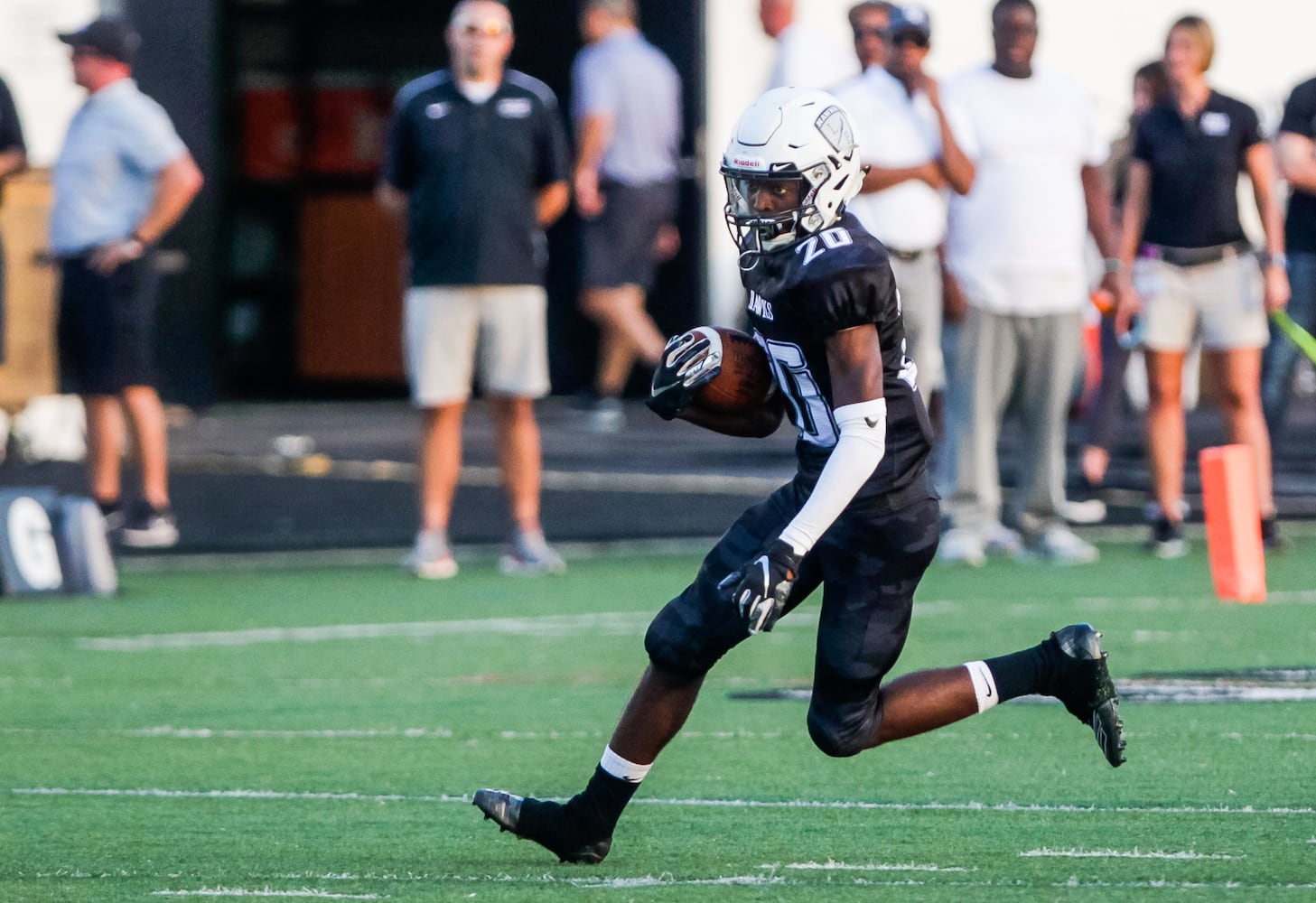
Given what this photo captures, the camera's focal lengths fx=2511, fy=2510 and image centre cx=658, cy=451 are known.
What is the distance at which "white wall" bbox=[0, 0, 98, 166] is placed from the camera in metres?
15.2

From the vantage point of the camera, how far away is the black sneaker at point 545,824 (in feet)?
16.5

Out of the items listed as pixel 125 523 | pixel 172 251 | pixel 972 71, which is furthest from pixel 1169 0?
pixel 125 523

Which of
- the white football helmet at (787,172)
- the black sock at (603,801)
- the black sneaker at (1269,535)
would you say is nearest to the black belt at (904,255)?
the black sneaker at (1269,535)

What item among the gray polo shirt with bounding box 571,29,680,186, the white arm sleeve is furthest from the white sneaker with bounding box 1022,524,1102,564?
the white arm sleeve

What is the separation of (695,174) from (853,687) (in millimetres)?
13509

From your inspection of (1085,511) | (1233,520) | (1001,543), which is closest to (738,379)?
(1233,520)

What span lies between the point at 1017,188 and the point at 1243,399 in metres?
1.30

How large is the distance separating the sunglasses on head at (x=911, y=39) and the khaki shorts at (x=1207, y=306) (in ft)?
4.63

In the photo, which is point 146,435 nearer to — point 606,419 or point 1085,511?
point 1085,511

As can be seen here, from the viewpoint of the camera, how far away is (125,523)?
37.7 ft

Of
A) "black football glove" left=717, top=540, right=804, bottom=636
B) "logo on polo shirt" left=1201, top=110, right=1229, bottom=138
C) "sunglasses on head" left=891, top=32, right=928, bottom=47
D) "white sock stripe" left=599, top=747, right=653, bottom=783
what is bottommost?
"white sock stripe" left=599, top=747, right=653, bottom=783

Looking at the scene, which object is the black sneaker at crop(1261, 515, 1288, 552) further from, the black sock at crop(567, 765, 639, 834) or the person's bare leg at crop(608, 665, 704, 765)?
the black sock at crop(567, 765, 639, 834)

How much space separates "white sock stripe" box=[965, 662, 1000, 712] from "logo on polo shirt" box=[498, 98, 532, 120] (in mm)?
5544

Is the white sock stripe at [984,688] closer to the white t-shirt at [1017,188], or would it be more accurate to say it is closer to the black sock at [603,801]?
the black sock at [603,801]
